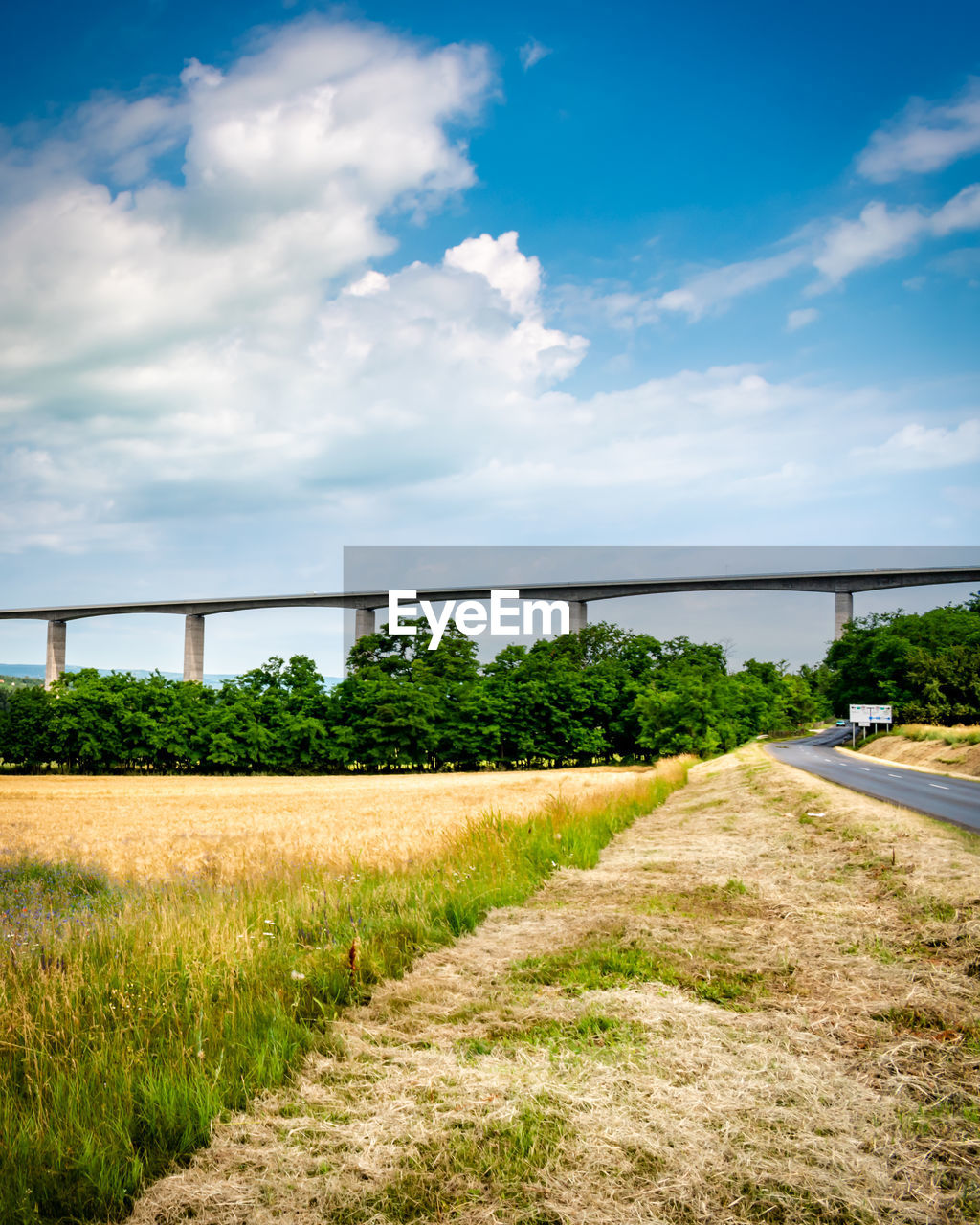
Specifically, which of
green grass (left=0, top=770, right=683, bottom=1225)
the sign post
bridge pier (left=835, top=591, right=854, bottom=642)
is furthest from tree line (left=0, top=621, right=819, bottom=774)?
green grass (left=0, top=770, right=683, bottom=1225)

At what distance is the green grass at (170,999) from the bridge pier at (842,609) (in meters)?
86.8

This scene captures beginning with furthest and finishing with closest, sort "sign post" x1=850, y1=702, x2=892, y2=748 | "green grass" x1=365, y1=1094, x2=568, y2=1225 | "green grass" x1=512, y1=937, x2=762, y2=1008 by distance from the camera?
"sign post" x1=850, y1=702, x2=892, y2=748 → "green grass" x1=512, y1=937, x2=762, y2=1008 → "green grass" x1=365, y1=1094, x2=568, y2=1225

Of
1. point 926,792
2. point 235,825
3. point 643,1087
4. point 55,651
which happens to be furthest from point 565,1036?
point 55,651

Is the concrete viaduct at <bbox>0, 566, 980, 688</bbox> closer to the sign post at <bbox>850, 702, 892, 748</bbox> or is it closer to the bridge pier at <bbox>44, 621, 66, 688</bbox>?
the bridge pier at <bbox>44, 621, 66, 688</bbox>

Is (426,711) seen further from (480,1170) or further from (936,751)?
(480,1170)

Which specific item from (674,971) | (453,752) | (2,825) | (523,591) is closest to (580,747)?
(453,752)

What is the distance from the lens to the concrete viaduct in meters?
82.9

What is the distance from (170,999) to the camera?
5.21 meters

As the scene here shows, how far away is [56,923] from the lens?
23.5 feet

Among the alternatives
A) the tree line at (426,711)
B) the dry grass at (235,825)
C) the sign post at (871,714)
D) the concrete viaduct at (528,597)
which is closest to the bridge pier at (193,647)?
the concrete viaduct at (528,597)

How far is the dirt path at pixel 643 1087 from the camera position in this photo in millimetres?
3133

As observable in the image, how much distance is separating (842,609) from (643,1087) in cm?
9302

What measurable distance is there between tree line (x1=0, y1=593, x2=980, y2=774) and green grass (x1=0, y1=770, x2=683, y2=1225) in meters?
56.8

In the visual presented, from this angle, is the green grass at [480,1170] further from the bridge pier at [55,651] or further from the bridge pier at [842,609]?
the bridge pier at [55,651]
